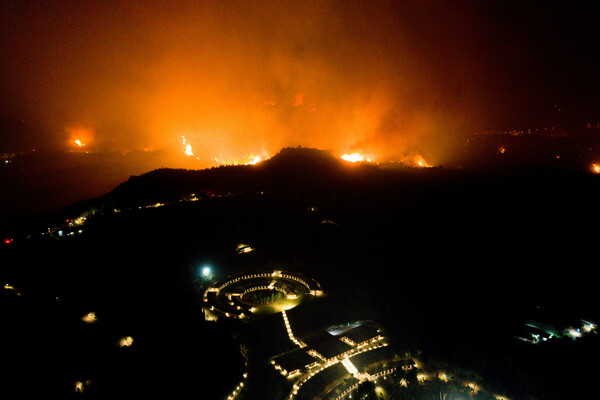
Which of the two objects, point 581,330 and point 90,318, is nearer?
point 90,318

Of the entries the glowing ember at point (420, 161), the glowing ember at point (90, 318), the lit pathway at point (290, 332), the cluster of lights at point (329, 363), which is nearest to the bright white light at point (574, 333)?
the cluster of lights at point (329, 363)

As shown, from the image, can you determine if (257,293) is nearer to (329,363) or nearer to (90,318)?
(329,363)

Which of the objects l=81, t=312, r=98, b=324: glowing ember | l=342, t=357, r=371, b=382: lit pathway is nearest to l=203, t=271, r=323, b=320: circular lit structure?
l=342, t=357, r=371, b=382: lit pathway

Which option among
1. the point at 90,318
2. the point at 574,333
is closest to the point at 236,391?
the point at 90,318

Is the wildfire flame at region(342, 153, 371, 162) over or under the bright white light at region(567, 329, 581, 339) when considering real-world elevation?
over

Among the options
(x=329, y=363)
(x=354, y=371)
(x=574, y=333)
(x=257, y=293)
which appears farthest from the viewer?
(x=257, y=293)

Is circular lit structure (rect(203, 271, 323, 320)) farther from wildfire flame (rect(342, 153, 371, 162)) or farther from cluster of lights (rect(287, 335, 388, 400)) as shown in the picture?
wildfire flame (rect(342, 153, 371, 162))

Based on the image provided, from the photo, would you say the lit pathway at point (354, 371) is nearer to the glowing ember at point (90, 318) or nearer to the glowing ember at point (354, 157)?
the glowing ember at point (90, 318)

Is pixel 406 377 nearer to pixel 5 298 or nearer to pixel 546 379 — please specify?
pixel 546 379
